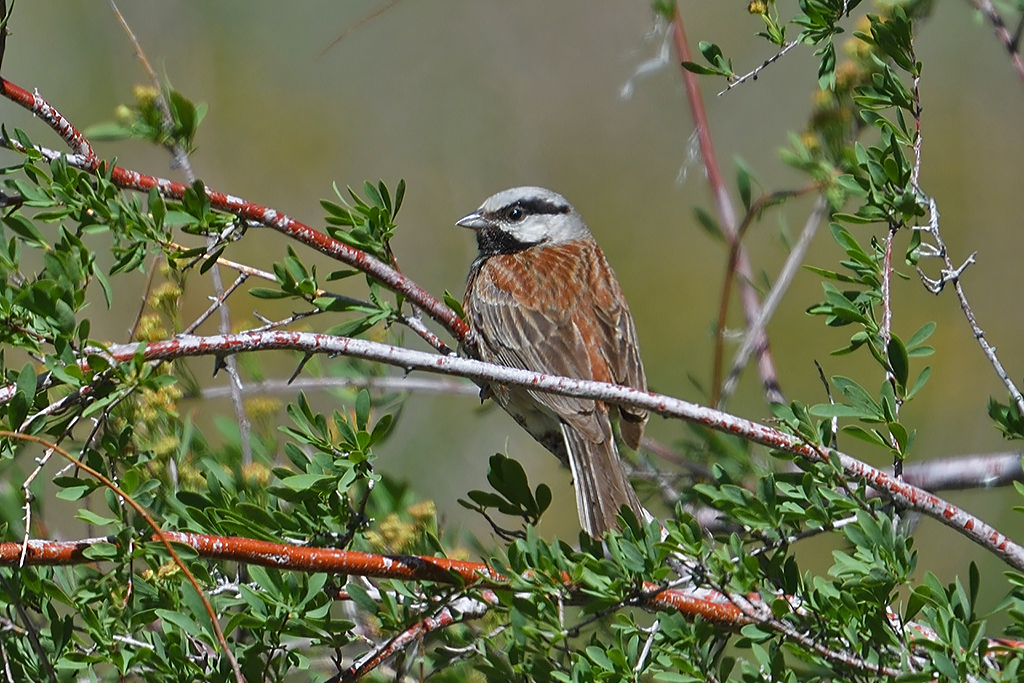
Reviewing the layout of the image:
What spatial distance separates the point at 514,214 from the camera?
12.7 ft

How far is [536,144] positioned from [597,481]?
487cm

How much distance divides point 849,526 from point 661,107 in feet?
19.9

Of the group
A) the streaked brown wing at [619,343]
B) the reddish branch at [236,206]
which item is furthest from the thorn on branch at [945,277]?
the streaked brown wing at [619,343]

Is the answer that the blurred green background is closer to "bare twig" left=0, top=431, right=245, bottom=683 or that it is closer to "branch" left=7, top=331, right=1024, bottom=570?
"branch" left=7, top=331, right=1024, bottom=570

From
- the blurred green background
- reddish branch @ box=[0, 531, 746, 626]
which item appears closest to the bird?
reddish branch @ box=[0, 531, 746, 626]

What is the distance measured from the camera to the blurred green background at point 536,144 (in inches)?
231

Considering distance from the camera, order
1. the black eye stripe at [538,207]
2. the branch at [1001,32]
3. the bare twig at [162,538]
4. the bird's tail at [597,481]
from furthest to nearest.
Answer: the black eye stripe at [538,207] < the bird's tail at [597,481] < the branch at [1001,32] < the bare twig at [162,538]

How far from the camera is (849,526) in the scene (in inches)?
64.1

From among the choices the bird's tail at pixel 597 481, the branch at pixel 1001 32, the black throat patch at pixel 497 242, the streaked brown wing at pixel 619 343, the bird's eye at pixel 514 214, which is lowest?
the bird's tail at pixel 597 481

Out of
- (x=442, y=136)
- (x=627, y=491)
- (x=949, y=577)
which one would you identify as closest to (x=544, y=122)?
(x=442, y=136)

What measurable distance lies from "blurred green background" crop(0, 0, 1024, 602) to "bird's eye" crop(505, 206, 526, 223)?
6.05ft

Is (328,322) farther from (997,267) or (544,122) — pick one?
(997,267)

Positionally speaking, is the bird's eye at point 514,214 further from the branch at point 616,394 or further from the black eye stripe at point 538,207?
the branch at point 616,394

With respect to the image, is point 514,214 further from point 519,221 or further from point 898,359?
point 898,359
